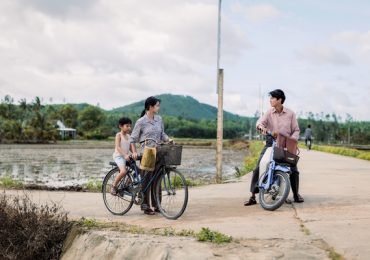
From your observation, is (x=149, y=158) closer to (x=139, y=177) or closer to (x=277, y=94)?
(x=139, y=177)

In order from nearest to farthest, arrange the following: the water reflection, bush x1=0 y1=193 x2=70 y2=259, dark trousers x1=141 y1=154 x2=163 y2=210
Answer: bush x1=0 y1=193 x2=70 y2=259 < dark trousers x1=141 y1=154 x2=163 y2=210 < the water reflection

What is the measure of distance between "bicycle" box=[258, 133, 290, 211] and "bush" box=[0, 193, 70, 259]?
292cm

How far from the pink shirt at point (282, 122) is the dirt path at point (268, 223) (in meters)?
1.17

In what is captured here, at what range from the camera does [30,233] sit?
6.70 metres

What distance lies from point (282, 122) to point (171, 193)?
2.11m

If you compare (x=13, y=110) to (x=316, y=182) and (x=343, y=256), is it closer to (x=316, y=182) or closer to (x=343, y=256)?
(x=316, y=182)

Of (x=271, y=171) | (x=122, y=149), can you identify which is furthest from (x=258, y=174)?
(x=122, y=149)

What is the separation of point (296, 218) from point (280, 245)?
1.62 meters

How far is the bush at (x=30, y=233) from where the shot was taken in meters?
6.51

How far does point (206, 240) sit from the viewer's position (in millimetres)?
5531

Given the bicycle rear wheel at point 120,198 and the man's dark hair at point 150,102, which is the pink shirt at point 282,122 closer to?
the man's dark hair at point 150,102

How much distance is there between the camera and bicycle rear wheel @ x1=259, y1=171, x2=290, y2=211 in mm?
7418

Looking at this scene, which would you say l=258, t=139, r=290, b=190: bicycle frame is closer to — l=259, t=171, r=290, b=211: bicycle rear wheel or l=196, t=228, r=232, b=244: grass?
l=259, t=171, r=290, b=211: bicycle rear wheel

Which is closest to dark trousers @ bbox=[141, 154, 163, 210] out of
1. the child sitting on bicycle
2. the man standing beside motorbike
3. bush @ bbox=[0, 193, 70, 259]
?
the child sitting on bicycle
